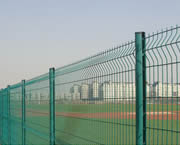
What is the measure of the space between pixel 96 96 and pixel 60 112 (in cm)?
202

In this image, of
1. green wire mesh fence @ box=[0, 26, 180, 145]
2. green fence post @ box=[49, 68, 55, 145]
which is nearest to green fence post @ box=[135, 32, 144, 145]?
green wire mesh fence @ box=[0, 26, 180, 145]

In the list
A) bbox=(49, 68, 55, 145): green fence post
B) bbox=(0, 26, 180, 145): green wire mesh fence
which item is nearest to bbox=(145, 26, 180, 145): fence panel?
bbox=(0, 26, 180, 145): green wire mesh fence

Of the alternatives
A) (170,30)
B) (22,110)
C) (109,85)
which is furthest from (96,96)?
(22,110)

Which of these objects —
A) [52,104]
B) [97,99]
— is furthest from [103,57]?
[52,104]

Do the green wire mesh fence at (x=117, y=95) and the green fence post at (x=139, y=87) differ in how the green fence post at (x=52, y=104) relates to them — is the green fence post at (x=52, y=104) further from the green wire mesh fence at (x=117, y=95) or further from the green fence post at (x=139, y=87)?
the green fence post at (x=139, y=87)

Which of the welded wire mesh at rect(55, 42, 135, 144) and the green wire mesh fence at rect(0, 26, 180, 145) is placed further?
the welded wire mesh at rect(55, 42, 135, 144)

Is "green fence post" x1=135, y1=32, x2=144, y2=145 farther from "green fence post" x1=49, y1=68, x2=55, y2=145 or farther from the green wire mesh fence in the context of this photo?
"green fence post" x1=49, y1=68, x2=55, y2=145

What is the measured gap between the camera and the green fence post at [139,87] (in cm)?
426

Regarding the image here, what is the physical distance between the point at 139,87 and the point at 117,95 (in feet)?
1.48

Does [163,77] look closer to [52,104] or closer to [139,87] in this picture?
[139,87]

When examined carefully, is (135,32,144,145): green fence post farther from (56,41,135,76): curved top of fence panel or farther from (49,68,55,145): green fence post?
(49,68,55,145): green fence post

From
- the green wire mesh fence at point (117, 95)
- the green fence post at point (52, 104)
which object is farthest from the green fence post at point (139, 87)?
the green fence post at point (52, 104)

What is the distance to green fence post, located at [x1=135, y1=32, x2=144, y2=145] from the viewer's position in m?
4.26

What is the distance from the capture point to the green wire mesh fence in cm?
389
